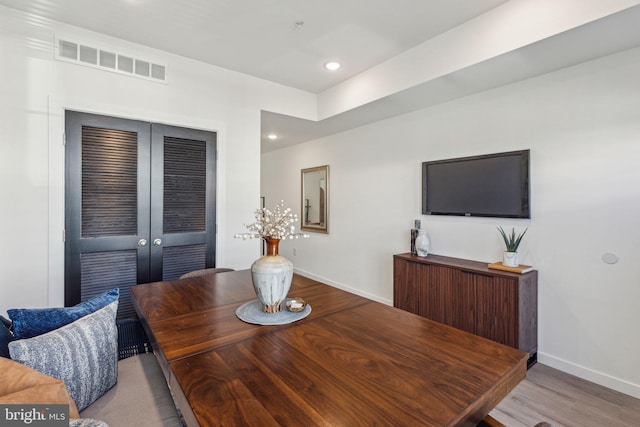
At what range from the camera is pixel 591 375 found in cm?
244

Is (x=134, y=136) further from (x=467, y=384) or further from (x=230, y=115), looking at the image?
(x=467, y=384)

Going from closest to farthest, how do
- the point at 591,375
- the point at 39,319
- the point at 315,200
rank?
the point at 39,319 → the point at 591,375 → the point at 315,200

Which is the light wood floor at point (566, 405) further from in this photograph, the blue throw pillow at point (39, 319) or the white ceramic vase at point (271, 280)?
the blue throw pillow at point (39, 319)

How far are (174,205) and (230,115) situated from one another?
46.0 inches

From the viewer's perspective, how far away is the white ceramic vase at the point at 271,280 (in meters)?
1.52

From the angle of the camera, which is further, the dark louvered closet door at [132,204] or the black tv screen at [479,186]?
the black tv screen at [479,186]

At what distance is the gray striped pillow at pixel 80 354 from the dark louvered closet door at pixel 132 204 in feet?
5.69

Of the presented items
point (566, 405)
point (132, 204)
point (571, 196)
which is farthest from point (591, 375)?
point (132, 204)

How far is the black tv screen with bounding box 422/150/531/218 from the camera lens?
2.80 metres

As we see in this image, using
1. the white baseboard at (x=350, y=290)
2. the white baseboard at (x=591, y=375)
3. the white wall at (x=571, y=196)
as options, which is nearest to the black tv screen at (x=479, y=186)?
the white wall at (x=571, y=196)

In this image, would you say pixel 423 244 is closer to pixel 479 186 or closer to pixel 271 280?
pixel 479 186

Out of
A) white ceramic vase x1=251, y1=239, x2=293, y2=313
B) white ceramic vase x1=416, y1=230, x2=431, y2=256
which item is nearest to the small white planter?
white ceramic vase x1=416, y1=230, x2=431, y2=256

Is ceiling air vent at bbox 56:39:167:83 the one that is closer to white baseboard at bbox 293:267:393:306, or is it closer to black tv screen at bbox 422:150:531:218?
black tv screen at bbox 422:150:531:218

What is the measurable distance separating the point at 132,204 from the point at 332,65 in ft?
7.93
